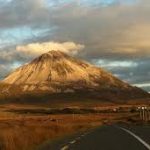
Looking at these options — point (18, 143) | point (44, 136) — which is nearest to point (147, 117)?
point (44, 136)

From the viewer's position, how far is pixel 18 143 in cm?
2416

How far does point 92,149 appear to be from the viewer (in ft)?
67.5

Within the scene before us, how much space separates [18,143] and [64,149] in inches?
137

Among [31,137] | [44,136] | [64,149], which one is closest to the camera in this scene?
[64,149]

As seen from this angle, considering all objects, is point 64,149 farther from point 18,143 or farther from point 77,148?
point 18,143

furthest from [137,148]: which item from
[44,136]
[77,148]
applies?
[44,136]

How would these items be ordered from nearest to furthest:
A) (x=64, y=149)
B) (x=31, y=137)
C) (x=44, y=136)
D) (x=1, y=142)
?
(x=64, y=149) < (x=1, y=142) < (x=31, y=137) < (x=44, y=136)

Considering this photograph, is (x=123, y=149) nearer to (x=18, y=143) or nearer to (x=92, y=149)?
(x=92, y=149)

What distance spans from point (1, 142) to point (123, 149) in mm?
5666

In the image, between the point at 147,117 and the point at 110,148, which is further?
the point at 147,117

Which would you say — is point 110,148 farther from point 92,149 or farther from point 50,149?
point 50,149

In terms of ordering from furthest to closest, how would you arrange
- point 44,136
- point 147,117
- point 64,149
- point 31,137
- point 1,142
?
point 147,117
point 44,136
point 31,137
point 1,142
point 64,149

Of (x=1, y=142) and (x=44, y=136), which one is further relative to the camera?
(x=44, y=136)

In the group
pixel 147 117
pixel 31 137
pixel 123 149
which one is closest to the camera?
pixel 123 149
